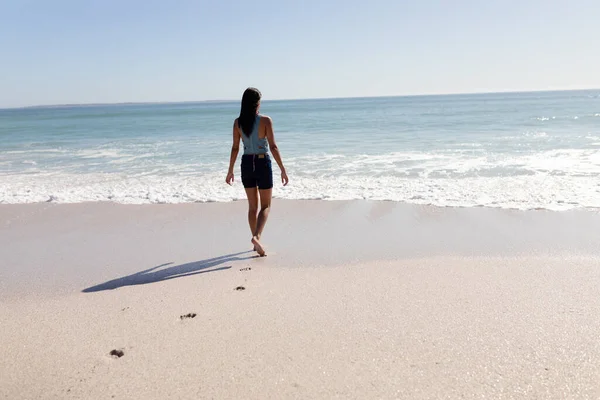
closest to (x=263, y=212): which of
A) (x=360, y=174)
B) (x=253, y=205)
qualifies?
(x=253, y=205)

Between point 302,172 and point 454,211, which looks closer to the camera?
point 454,211

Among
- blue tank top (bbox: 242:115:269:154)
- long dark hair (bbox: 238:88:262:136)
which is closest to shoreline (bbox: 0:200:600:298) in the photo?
blue tank top (bbox: 242:115:269:154)

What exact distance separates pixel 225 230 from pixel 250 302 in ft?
8.17

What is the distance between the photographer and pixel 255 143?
4906mm

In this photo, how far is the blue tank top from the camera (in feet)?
16.0

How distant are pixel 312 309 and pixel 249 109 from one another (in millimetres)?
2220

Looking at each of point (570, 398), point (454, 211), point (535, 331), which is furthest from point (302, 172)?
point (570, 398)

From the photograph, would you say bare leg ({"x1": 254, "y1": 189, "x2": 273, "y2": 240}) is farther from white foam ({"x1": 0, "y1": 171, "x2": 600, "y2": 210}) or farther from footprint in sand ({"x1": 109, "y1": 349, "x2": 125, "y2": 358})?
white foam ({"x1": 0, "y1": 171, "x2": 600, "y2": 210})

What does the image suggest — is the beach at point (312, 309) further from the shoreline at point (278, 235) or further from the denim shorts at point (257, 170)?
the denim shorts at point (257, 170)

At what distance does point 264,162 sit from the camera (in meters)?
4.99

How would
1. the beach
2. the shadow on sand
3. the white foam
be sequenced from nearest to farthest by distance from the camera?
the beach
the shadow on sand
the white foam

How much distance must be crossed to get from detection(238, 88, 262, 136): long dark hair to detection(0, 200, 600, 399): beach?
135 cm

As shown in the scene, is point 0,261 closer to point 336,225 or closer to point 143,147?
point 336,225

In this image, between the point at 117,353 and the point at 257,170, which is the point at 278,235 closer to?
the point at 257,170
